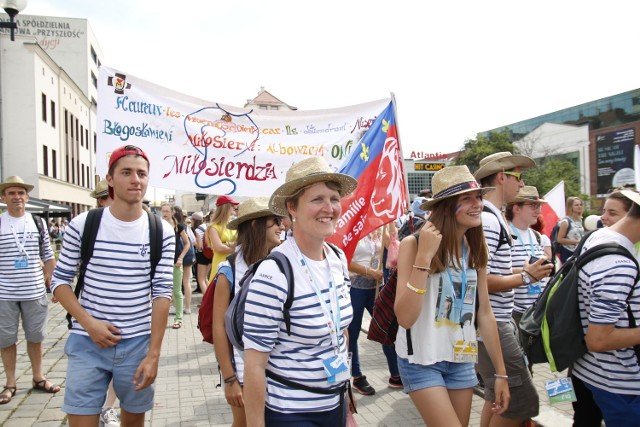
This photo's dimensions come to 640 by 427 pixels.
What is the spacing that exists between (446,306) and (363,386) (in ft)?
8.81

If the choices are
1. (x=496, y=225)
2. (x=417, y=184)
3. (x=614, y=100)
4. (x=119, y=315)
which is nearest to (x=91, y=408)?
(x=119, y=315)

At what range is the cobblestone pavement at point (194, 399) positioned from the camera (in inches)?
181

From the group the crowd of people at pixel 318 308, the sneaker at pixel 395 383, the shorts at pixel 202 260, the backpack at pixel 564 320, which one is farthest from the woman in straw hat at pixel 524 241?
the shorts at pixel 202 260

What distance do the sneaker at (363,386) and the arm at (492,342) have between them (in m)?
2.25

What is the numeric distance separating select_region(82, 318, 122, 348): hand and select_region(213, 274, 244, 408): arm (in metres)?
0.59

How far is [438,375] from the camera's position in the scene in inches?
112

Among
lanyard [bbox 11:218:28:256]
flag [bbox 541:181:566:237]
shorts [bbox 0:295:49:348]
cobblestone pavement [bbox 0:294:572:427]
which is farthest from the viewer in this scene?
flag [bbox 541:181:566:237]

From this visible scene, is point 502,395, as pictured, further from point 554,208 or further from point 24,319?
point 554,208

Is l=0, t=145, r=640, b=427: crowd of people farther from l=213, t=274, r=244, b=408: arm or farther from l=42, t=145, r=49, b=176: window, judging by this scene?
l=42, t=145, r=49, b=176: window

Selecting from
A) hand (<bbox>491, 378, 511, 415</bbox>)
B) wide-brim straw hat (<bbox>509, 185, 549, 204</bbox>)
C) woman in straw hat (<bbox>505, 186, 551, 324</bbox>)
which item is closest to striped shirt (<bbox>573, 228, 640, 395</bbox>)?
hand (<bbox>491, 378, 511, 415</bbox>)

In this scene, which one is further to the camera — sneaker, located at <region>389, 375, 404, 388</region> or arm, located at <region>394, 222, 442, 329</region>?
sneaker, located at <region>389, 375, 404, 388</region>

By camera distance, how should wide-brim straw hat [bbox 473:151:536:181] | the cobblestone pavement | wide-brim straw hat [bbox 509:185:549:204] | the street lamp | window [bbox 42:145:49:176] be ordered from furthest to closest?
window [bbox 42:145:49:176]
the street lamp
the cobblestone pavement
wide-brim straw hat [bbox 509:185:549:204]
wide-brim straw hat [bbox 473:151:536:181]

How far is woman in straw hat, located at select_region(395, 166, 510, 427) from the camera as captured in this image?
278 cm

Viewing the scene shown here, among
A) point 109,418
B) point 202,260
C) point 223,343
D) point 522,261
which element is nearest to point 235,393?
point 223,343
